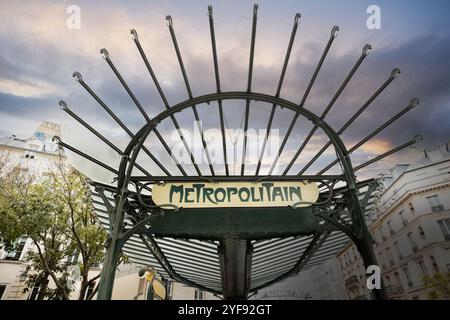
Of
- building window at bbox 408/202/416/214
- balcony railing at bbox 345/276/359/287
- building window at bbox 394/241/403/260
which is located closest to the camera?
building window at bbox 408/202/416/214

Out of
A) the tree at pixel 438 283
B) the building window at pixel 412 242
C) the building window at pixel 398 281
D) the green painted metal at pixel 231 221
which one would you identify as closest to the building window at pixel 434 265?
the tree at pixel 438 283

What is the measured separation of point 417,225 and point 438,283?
14.6ft

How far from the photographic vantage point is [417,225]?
20156 millimetres

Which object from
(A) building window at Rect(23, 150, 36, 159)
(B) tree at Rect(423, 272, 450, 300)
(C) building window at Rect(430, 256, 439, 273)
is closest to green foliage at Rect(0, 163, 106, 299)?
(A) building window at Rect(23, 150, 36, 159)

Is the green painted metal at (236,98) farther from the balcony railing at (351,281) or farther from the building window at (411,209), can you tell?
the balcony railing at (351,281)

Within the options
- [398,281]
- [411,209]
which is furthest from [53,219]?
[398,281]

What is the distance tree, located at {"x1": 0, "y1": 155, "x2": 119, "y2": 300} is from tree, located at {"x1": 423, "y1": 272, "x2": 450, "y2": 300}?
21.5 m

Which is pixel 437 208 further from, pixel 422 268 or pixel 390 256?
pixel 390 256

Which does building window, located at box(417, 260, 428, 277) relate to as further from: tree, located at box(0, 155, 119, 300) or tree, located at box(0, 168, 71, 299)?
tree, located at box(0, 168, 71, 299)

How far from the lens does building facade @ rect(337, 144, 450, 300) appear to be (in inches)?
735

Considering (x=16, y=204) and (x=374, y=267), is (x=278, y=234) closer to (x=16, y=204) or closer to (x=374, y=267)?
(x=374, y=267)
